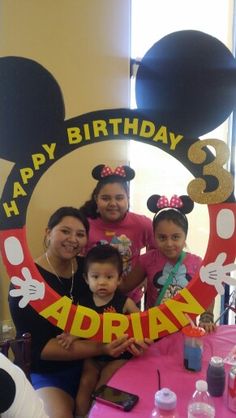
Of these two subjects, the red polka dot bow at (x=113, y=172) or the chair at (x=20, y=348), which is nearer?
the chair at (x=20, y=348)

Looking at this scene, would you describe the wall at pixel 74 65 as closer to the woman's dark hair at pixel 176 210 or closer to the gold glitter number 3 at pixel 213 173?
the woman's dark hair at pixel 176 210

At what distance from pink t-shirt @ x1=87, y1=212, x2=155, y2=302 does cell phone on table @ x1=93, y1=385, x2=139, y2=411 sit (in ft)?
1.43

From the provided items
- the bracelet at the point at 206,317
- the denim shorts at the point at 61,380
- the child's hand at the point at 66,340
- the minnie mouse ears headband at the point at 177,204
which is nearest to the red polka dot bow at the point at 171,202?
the minnie mouse ears headband at the point at 177,204

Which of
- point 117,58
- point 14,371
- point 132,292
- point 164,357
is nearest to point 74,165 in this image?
point 117,58

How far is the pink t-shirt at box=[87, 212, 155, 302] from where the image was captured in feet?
4.71

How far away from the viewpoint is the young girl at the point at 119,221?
143cm

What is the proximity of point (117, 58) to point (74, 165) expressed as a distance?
0.50 m

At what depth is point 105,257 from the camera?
4.17ft

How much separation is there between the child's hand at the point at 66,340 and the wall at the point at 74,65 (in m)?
0.57

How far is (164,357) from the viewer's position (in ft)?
4.05

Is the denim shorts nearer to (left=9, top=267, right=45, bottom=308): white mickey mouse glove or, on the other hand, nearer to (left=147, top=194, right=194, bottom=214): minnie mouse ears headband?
(left=9, top=267, right=45, bottom=308): white mickey mouse glove

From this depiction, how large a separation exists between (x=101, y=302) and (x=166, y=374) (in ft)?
0.93

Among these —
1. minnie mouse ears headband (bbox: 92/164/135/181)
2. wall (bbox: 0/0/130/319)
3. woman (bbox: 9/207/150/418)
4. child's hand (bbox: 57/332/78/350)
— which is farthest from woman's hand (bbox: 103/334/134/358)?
wall (bbox: 0/0/130/319)

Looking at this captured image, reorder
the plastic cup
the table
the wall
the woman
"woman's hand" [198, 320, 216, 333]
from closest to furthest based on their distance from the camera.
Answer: the table < the plastic cup < the woman < "woman's hand" [198, 320, 216, 333] < the wall
